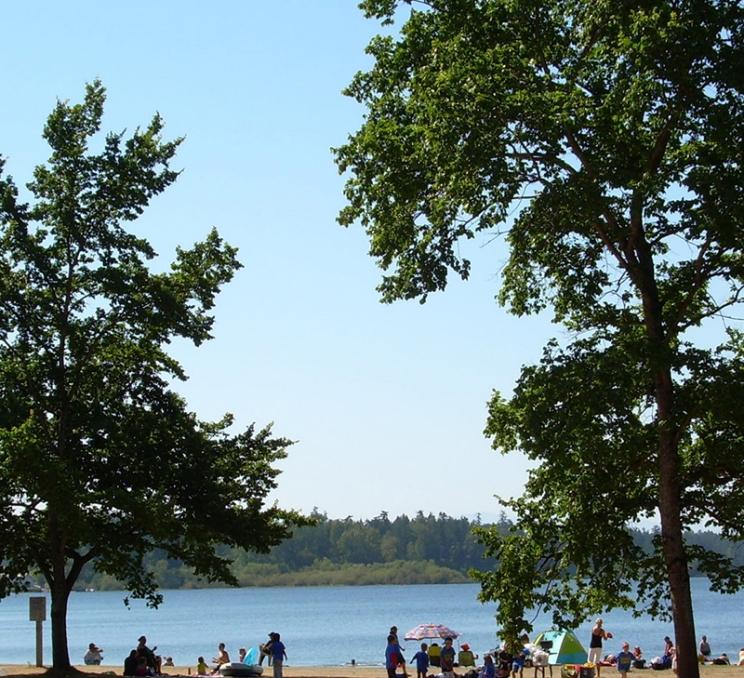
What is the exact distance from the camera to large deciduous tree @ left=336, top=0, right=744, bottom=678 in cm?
2238

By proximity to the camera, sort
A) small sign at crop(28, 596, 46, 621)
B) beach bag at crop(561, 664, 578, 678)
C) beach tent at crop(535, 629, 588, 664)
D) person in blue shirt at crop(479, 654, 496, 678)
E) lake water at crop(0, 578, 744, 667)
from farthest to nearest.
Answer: lake water at crop(0, 578, 744, 667), beach tent at crop(535, 629, 588, 664), small sign at crop(28, 596, 46, 621), beach bag at crop(561, 664, 578, 678), person in blue shirt at crop(479, 654, 496, 678)

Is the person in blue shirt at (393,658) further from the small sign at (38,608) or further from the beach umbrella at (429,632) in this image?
the beach umbrella at (429,632)

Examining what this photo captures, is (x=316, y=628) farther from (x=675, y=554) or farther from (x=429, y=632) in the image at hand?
(x=675, y=554)

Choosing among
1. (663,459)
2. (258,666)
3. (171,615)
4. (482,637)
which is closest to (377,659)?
(482,637)

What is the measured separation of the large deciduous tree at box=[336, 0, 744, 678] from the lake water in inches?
1533

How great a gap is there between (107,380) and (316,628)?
260 feet

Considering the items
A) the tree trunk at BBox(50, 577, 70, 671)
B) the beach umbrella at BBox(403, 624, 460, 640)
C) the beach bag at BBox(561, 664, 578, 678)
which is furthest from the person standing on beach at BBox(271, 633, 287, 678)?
the beach umbrella at BBox(403, 624, 460, 640)

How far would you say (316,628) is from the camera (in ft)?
362

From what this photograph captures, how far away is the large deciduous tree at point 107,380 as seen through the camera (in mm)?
32938

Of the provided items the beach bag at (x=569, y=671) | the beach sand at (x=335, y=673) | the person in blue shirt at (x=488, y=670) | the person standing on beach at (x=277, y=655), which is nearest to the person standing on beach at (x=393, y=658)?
the beach sand at (x=335, y=673)

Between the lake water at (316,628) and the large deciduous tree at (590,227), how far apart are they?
38.9 metres

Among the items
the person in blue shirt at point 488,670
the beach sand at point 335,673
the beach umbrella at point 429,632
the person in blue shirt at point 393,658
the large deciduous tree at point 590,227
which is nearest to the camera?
the large deciduous tree at point 590,227

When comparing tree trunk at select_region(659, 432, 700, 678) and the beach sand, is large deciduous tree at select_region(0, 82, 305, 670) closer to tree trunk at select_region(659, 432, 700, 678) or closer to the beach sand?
the beach sand

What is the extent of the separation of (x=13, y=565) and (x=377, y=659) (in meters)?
37.9
